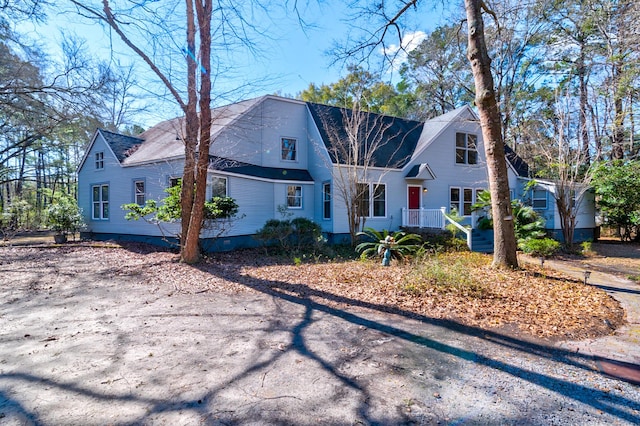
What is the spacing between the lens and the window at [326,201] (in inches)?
557

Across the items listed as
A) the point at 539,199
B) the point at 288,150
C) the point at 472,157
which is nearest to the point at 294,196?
the point at 288,150

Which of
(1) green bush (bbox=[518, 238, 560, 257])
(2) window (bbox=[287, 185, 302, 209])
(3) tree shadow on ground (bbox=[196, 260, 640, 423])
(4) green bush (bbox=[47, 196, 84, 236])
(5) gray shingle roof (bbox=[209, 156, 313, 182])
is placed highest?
(5) gray shingle roof (bbox=[209, 156, 313, 182])

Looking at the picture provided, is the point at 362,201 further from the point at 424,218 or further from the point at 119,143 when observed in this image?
the point at 119,143

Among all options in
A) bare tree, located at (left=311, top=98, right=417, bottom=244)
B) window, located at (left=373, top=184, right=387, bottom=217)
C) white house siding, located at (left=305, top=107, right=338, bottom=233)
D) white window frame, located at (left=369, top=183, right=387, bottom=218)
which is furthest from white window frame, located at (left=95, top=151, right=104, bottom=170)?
window, located at (left=373, top=184, right=387, bottom=217)

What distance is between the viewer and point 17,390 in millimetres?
2953

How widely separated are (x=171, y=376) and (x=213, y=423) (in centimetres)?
98

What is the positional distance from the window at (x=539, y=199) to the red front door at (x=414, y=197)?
671cm

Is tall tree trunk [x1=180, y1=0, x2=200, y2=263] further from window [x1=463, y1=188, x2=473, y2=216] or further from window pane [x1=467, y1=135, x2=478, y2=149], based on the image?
window pane [x1=467, y1=135, x2=478, y2=149]

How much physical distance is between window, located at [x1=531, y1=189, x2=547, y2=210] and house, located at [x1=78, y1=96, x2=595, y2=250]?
5cm

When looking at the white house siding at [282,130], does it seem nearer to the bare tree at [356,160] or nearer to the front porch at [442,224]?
the bare tree at [356,160]

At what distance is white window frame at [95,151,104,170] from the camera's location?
51.4ft

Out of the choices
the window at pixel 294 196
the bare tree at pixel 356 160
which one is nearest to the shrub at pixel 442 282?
the bare tree at pixel 356 160

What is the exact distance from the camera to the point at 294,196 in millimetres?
14508

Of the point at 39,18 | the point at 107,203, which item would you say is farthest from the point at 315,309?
the point at 107,203
